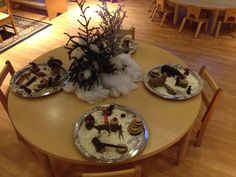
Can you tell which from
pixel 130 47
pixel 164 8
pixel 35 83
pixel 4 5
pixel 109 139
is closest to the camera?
pixel 109 139

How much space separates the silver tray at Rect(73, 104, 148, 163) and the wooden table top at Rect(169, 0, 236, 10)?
9.37 ft

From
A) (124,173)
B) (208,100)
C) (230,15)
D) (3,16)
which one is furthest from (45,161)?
(230,15)

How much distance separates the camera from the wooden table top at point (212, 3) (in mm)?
3533

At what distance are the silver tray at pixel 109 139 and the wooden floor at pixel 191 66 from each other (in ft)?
2.22

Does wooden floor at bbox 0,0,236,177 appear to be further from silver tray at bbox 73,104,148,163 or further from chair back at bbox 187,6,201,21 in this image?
silver tray at bbox 73,104,148,163

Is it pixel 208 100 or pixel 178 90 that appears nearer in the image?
pixel 178 90

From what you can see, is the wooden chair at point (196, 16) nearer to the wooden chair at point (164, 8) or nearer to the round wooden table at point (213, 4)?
the round wooden table at point (213, 4)

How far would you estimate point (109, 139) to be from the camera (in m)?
1.31

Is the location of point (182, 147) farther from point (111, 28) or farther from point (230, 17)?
point (230, 17)

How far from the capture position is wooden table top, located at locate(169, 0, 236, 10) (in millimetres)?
3533

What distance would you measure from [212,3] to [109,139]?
3.28 meters

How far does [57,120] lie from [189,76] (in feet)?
3.28

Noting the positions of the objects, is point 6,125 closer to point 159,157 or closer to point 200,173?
point 159,157

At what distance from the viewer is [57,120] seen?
144cm
